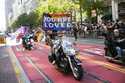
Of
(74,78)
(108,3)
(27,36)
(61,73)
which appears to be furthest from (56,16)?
(108,3)

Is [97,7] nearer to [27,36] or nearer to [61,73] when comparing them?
[27,36]

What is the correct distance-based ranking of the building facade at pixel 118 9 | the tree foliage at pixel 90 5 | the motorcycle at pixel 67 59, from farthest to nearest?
the building facade at pixel 118 9 < the tree foliage at pixel 90 5 < the motorcycle at pixel 67 59

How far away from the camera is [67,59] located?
12414mm

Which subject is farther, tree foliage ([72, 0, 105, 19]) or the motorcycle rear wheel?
tree foliage ([72, 0, 105, 19])

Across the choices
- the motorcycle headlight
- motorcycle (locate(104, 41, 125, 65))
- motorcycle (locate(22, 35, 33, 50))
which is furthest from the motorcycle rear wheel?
motorcycle (locate(22, 35, 33, 50))

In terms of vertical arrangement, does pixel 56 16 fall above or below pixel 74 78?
above

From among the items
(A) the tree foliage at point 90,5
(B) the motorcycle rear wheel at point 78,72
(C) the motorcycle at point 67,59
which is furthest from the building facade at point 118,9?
(B) the motorcycle rear wheel at point 78,72

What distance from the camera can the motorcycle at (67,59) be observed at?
1168 centimetres

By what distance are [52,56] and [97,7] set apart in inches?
1462

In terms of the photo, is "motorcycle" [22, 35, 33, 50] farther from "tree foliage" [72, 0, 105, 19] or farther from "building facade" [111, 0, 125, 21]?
"building facade" [111, 0, 125, 21]

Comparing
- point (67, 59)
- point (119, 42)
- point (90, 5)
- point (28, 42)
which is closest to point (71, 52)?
point (67, 59)

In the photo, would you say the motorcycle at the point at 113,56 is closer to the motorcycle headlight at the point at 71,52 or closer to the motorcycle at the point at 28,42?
the motorcycle headlight at the point at 71,52

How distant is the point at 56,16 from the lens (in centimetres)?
1831

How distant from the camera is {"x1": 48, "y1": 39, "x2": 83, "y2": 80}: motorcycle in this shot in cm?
1168
